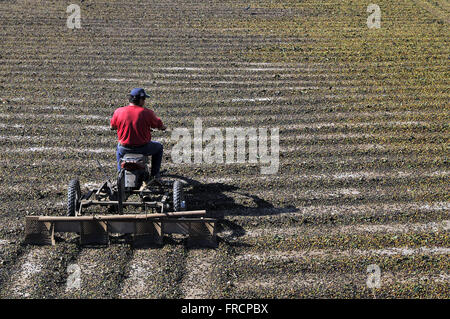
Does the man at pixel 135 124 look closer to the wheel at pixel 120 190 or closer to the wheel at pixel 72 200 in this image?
the wheel at pixel 120 190

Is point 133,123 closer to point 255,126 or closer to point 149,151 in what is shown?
point 149,151

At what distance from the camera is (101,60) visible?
48.7 ft

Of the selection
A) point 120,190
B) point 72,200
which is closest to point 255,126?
point 120,190

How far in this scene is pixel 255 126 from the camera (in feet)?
37.0

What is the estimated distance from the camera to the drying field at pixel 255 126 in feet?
22.8

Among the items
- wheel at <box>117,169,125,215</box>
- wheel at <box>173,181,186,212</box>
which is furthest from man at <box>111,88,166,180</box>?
wheel at <box>173,181,186,212</box>

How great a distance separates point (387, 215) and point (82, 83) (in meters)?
8.43

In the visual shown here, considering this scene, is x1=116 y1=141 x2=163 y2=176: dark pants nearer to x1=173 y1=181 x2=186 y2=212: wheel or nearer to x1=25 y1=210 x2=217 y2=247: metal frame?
x1=173 y1=181 x2=186 y2=212: wheel

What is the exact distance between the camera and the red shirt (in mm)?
7734

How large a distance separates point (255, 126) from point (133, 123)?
4067mm

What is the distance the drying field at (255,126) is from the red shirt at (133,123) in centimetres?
145

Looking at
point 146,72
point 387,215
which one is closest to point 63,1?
point 146,72

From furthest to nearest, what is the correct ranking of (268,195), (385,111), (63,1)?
(63,1), (385,111), (268,195)
